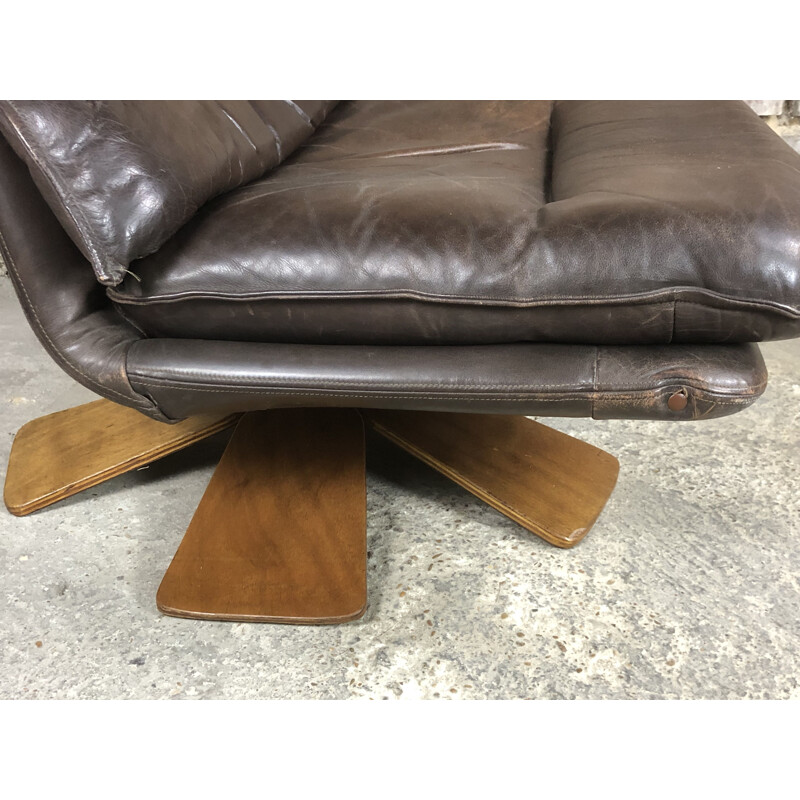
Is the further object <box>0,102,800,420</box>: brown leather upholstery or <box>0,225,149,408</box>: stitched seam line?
<box>0,225,149,408</box>: stitched seam line

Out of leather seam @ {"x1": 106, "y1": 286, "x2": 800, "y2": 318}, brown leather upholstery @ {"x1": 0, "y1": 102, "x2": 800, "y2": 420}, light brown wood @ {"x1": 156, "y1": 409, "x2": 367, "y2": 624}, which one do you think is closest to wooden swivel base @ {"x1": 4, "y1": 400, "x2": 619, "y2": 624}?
light brown wood @ {"x1": 156, "y1": 409, "x2": 367, "y2": 624}

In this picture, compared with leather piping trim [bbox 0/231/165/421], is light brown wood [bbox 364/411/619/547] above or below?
below

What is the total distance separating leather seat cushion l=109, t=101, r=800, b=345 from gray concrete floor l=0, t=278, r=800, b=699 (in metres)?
0.32

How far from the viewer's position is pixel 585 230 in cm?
87

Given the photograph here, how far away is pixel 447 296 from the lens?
2.91 ft

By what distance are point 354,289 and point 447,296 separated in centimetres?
11

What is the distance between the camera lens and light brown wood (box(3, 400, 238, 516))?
117 centimetres

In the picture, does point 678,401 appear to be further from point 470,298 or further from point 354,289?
point 354,289

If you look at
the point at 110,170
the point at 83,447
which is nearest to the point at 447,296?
the point at 110,170

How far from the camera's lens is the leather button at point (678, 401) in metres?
0.88

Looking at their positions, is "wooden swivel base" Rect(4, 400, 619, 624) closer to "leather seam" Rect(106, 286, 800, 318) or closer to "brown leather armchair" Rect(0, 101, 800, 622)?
"brown leather armchair" Rect(0, 101, 800, 622)

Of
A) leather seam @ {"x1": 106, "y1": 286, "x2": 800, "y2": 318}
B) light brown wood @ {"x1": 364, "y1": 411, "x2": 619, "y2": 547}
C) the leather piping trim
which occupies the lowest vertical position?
light brown wood @ {"x1": 364, "y1": 411, "x2": 619, "y2": 547}
